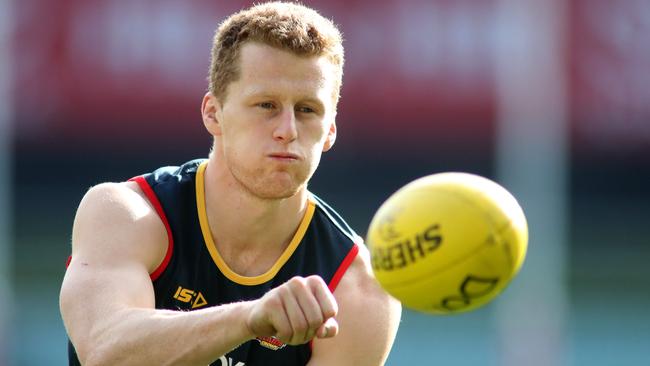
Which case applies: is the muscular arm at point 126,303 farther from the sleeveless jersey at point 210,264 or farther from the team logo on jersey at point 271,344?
the team logo on jersey at point 271,344

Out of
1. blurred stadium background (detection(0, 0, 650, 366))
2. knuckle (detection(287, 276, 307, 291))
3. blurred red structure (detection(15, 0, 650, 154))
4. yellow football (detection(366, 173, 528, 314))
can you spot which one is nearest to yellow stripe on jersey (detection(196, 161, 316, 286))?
yellow football (detection(366, 173, 528, 314))

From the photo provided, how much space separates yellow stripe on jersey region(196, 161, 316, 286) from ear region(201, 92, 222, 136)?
27cm

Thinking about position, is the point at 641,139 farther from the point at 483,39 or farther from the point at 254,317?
the point at 254,317

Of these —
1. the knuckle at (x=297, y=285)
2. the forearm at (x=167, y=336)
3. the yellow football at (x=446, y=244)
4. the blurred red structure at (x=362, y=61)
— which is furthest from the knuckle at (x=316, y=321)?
the blurred red structure at (x=362, y=61)

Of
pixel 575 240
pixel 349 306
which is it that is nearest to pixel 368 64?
pixel 575 240

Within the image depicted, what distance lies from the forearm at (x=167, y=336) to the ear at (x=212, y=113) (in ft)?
3.90

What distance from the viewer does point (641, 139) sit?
15.8 m

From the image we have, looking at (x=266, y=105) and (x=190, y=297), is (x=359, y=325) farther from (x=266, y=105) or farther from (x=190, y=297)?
(x=266, y=105)

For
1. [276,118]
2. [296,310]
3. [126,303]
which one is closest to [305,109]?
[276,118]

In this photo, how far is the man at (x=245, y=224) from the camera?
5.13 m

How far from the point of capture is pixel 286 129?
208 inches

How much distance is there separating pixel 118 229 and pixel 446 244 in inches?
61.2

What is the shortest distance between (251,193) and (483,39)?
9.67m

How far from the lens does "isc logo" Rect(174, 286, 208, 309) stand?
5.56 m
